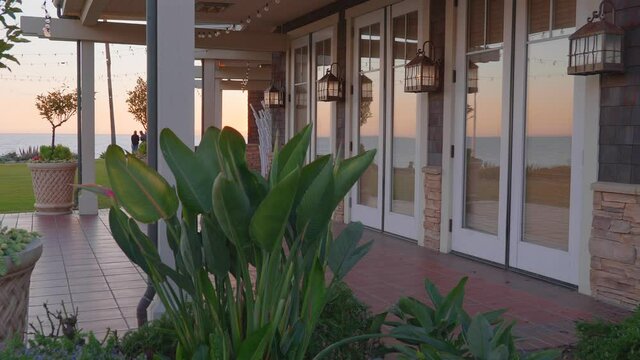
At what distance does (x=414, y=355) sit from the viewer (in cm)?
229

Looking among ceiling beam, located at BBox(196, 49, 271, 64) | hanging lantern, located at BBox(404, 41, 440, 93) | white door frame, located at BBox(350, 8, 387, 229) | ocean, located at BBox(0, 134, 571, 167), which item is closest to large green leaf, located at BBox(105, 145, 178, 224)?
ocean, located at BBox(0, 134, 571, 167)

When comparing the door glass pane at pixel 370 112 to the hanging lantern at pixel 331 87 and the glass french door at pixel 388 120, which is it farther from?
the hanging lantern at pixel 331 87

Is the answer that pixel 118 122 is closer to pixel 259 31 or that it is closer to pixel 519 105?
pixel 259 31

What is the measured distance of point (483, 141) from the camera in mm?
5766

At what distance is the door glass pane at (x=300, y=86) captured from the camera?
31.1ft

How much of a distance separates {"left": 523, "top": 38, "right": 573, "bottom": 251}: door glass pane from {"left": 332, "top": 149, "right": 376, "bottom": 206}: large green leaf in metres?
3.02

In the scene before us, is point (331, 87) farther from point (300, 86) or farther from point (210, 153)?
point (210, 153)

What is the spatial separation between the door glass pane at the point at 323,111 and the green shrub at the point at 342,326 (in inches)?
229

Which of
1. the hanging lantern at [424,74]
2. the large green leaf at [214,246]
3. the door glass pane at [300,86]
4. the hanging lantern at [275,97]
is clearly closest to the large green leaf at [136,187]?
the large green leaf at [214,246]

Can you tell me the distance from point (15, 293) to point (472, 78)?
4320mm

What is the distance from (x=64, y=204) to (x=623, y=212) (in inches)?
291

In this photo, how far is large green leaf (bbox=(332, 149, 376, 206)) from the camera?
2205 mm

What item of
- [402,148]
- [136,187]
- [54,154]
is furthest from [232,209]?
[54,154]

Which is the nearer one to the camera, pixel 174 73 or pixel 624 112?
pixel 174 73
